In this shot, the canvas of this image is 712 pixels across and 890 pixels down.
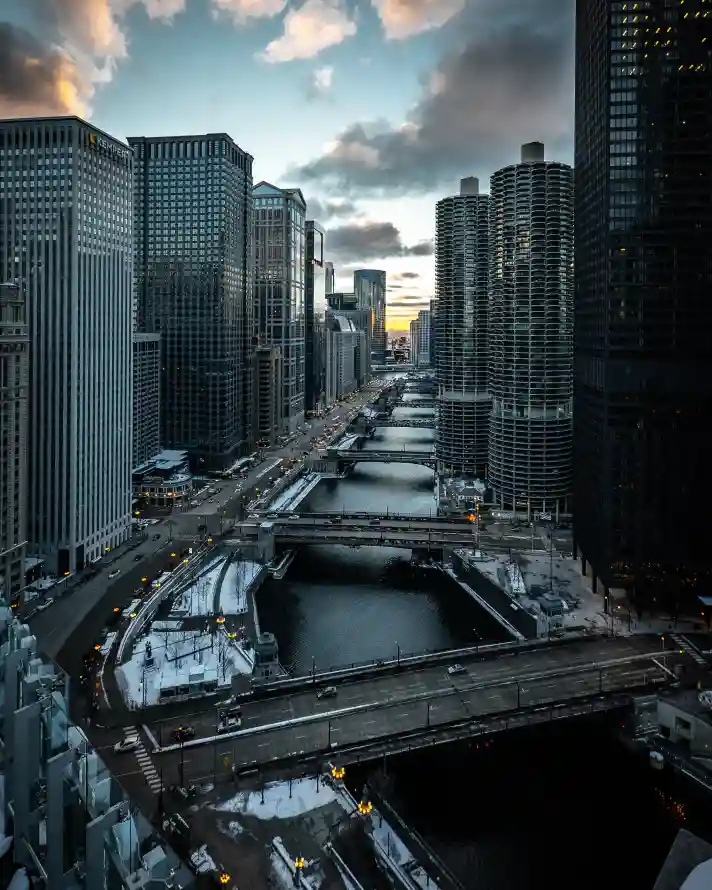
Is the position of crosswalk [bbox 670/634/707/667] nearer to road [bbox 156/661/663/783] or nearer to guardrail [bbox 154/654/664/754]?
guardrail [bbox 154/654/664/754]

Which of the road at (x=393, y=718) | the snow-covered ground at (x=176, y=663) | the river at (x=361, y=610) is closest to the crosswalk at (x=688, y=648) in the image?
the road at (x=393, y=718)

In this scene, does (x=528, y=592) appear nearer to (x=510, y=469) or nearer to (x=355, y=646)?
(x=355, y=646)

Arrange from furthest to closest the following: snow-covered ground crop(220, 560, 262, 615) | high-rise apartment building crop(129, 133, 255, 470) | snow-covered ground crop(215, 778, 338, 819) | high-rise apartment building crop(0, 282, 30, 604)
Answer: high-rise apartment building crop(129, 133, 255, 470) < snow-covered ground crop(220, 560, 262, 615) < high-rise apartment building crop(0, 282, 30, 604) < snow-covered ground crop(215, 778, 338, 819)

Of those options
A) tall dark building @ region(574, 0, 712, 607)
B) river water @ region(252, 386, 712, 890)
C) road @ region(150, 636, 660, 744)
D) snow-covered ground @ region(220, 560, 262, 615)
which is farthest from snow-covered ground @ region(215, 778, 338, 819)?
tall dark building @ region(574, 0, 712, 607)

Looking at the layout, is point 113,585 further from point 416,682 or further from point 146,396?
point 146,396

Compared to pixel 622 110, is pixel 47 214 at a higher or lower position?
lower

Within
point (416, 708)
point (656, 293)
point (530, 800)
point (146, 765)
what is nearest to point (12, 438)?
point (146, 765)

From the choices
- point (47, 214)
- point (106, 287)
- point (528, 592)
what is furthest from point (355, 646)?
point (47, 214)
